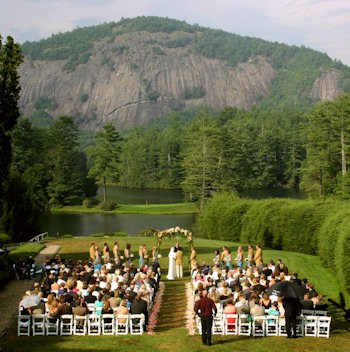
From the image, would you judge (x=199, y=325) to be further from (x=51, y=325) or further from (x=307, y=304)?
(x=51, y=325)

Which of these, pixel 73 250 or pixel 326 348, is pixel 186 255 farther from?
pixel 326 348

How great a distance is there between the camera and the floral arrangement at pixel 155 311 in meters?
17.3

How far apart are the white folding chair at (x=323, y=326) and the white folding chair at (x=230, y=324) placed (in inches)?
99.1

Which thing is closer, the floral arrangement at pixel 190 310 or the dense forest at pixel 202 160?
the floral arrangement at pixel 190 310

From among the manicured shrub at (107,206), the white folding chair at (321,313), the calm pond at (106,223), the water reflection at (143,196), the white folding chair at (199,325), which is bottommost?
the water reflection at (143,196)

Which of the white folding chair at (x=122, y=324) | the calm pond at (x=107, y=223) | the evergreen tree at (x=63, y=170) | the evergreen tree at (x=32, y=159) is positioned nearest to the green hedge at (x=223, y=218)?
the calm pond at (x=107, y=223)

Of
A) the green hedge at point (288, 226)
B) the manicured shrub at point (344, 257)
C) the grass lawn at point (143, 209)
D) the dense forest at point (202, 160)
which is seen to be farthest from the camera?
the grass lawn at point (143, 209)

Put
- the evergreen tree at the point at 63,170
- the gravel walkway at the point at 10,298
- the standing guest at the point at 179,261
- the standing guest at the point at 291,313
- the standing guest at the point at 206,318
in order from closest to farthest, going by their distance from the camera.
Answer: the standing guest at the point at 206,318
the standing guest at the point at 291,313
the gravel walkway at the point at 10,298
the standing guest at the point at 179,261
the evergreen tree at the point at 63,170

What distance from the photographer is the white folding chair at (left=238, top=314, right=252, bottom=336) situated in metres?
16.1

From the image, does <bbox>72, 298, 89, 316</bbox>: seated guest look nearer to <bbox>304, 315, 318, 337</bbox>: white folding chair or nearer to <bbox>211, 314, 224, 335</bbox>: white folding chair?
<bbox>211, 314, 224, 335</bbox>: white folding chair

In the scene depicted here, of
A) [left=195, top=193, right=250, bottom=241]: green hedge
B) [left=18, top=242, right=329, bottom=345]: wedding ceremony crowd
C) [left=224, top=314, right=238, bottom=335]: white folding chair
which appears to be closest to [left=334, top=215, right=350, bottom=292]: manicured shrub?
[left=18, top=242, right=329, bottom=345]: wedding ceremony crowd

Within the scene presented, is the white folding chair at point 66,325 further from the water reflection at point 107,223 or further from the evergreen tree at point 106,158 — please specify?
the evergreen tree at point 106,158

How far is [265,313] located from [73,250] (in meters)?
19.4

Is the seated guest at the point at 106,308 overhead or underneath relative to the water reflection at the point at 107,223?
overhead
